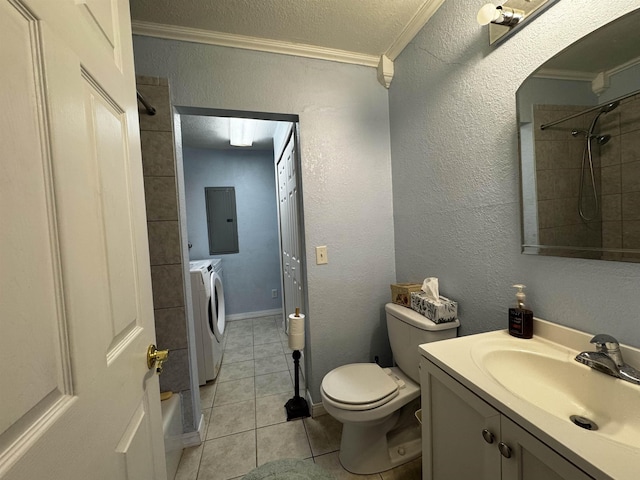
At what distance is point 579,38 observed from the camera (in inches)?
31.4

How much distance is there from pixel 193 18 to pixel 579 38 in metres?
1.66

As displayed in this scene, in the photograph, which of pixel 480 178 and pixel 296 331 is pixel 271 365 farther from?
pixel 480 178

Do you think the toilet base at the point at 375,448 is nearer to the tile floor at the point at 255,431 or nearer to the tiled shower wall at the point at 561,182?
the tile floor at the point at 255,431

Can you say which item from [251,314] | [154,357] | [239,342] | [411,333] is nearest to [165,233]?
[154,357]

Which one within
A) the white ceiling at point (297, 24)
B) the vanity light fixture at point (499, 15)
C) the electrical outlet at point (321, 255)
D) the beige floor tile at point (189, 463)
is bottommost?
the beige floor tile at point (189, 463)

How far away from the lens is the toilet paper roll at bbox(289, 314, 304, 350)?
163 cm

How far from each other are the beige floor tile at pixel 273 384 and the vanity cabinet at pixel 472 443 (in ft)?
4.27

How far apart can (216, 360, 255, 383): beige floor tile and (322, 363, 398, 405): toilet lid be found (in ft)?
3.84

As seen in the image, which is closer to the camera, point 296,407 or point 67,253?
point 67,253

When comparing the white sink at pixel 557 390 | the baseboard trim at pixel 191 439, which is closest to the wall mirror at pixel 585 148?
the white sink at pixel 557 390

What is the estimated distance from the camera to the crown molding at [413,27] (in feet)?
4.24

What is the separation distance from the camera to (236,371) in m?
2.29

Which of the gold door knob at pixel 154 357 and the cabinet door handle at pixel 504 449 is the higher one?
the gold door knob at pixel 154 357

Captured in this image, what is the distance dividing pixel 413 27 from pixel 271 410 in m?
2.54
